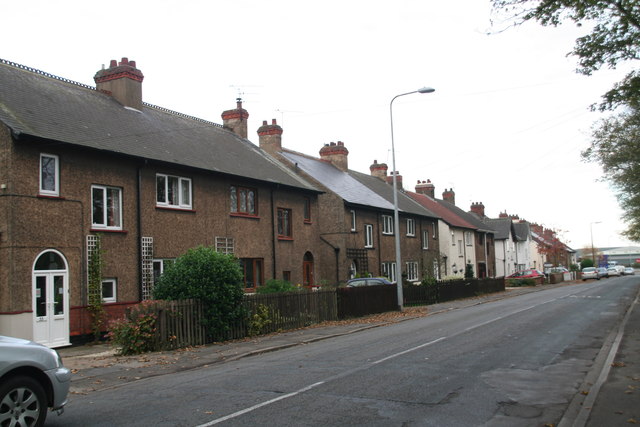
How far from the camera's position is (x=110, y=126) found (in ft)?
67.6

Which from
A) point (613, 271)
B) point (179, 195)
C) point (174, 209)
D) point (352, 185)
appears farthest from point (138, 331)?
point (613, 271)

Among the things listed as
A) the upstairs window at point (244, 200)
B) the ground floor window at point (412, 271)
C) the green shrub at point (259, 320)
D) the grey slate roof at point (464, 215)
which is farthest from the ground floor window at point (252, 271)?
the grey slate roof at point (464, 215)

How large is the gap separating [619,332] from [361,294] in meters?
10.7

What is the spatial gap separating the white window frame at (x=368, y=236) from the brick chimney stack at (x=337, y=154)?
6.99 metres

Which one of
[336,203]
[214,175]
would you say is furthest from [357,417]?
[336,203]

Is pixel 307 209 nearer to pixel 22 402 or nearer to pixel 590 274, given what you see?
pixel 22 402

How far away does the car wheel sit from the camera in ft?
20.0

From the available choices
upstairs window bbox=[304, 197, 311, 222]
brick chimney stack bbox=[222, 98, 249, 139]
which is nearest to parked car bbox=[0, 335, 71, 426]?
upstairs window bbox=[304, 197, 311, 222]

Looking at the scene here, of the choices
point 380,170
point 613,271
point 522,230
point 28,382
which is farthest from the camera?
point 613,271

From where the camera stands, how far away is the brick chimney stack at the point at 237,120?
31875 mm

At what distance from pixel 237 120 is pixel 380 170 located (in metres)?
19.8

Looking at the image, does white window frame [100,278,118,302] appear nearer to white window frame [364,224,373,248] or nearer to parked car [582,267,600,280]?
white window frame [364,224,373,248]

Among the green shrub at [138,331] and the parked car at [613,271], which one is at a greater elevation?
the green shrub at [138,331]

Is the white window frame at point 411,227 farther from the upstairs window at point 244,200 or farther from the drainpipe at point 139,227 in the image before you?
the drainpipe at point 139,227
